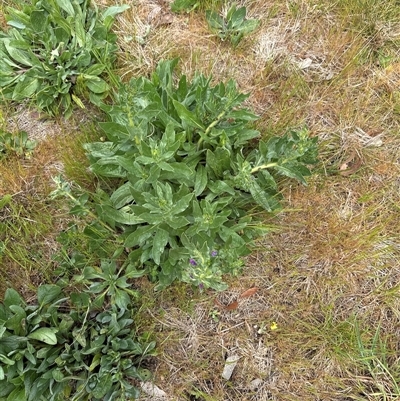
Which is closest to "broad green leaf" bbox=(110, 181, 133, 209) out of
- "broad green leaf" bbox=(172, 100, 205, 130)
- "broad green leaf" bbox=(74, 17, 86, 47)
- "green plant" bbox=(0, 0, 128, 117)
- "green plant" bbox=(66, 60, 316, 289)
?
"green plant" bbox=(66, 60, 316, 289)

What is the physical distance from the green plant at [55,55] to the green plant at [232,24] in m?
0.67

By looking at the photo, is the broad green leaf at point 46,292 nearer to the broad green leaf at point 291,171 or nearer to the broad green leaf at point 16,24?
the broad green leaf at point 291,171

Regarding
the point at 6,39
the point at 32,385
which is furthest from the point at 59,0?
the point at 32,385

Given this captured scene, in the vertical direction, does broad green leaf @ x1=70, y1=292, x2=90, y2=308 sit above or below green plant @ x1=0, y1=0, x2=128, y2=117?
below

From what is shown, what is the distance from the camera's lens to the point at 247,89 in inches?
120

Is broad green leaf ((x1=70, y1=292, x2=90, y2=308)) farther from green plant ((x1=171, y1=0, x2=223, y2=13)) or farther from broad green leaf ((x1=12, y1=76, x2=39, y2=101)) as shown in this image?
green plant ((x1=171, y1=0, x2=223, y2=13))

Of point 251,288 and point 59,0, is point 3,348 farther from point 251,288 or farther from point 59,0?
point 59,0

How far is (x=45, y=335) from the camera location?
254 cm

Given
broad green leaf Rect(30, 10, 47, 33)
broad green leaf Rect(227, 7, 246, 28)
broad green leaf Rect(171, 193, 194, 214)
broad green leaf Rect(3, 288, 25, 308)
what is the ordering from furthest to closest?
1. broad green leaf Rect(227, 7, 246, 28)
2. broad green leaf Rect(30, 10, 47, 33)
3. broad green leaf Rect(3, 288, 25, 308)
4. broad green leaf Rect(171, 193, 194, 214)

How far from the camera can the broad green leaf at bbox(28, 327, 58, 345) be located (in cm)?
253

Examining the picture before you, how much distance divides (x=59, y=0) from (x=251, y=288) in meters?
2.18

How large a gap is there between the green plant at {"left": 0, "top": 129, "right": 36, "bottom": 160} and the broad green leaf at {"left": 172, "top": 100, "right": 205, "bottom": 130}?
1087mm

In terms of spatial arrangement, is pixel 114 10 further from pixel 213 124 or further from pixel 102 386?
pixel 102 386

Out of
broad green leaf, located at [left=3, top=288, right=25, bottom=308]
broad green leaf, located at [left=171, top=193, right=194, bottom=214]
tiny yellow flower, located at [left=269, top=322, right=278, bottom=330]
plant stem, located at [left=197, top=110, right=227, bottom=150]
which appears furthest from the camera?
tiny yellow flower, located at [left=269, top=322, right=278, bottom=330]
